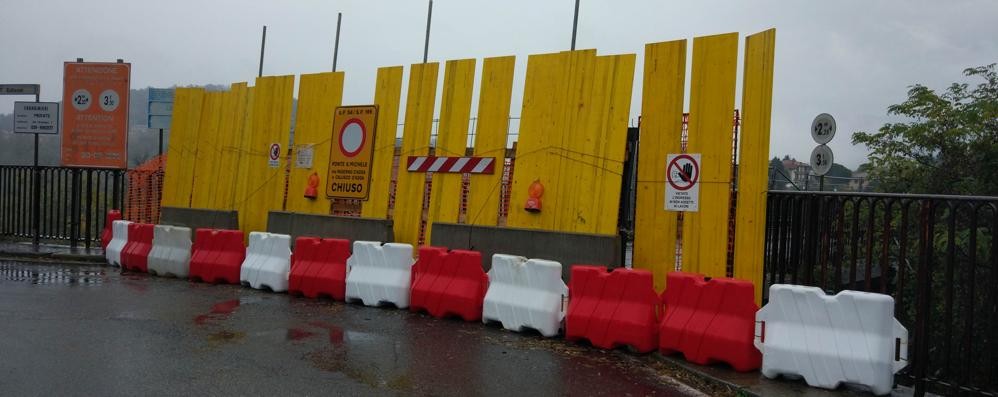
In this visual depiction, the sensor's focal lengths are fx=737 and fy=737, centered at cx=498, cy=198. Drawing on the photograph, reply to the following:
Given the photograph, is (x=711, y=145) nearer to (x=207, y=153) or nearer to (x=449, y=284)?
(x=449, y=284)

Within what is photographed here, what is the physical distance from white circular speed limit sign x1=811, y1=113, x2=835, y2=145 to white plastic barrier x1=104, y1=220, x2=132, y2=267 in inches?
588

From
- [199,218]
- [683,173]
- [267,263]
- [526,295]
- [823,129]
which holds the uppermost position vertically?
[823,129]

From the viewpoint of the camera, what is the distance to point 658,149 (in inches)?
340

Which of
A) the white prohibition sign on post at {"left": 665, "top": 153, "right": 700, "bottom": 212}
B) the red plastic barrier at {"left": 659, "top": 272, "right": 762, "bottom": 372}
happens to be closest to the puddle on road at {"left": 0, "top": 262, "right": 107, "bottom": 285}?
the white prohibition sign on post at {"left": 665, "top": 153, "right": 700, "bottom": 212}

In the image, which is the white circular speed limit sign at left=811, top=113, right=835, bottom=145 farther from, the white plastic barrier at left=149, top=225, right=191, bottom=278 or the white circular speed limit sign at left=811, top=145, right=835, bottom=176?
the white plastic barrier at left=149, top=225, right=191, bottom=278

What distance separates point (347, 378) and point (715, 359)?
3.22 m

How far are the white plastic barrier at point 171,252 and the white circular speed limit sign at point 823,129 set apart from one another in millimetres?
13839

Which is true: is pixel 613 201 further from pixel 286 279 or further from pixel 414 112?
pixel 286 279

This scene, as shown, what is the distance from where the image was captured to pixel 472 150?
11016 mm

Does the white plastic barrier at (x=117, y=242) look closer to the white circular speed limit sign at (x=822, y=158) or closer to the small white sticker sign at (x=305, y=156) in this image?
the small white sticker sign at (x=305, y=156)

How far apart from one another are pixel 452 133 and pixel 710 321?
546 centimetres

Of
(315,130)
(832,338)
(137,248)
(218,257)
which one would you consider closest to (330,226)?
(218,257)

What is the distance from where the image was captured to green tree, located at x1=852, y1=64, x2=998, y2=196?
15.0m

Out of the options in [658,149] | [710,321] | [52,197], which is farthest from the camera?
[52,197]
